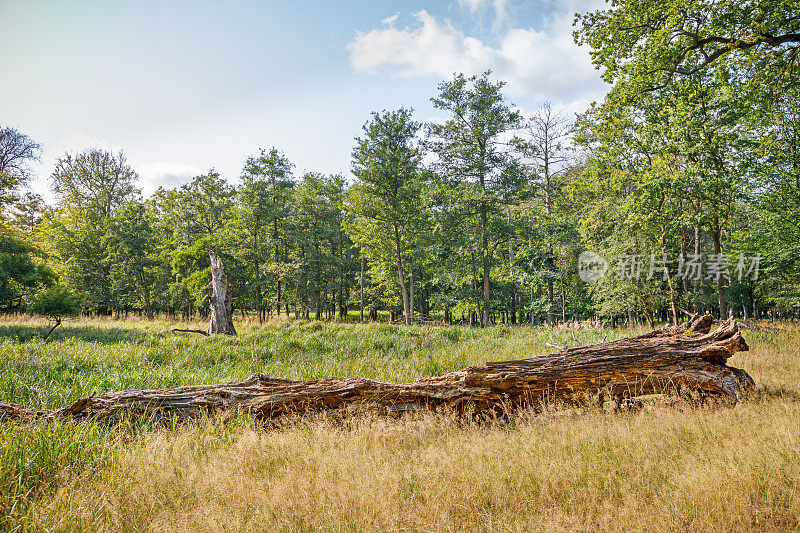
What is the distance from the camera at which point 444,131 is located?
21.2 m

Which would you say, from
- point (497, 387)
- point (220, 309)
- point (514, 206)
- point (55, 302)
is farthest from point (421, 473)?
point (514, 206)

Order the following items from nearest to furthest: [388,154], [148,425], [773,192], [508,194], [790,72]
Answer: [148,425]
[790,72]
[773,192]
[508,194]
[388,154]

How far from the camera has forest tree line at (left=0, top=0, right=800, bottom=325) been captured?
10.0 m

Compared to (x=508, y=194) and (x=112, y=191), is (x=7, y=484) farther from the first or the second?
(x=112, y=191)

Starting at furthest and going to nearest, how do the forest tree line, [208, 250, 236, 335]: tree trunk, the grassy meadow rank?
[208, 250, 236, 335]: tree trunk → the forest tree line → the grassy meadow

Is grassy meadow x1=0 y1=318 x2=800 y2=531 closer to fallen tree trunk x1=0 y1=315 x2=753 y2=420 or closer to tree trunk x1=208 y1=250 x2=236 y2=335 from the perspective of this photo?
fallen tree trunk x1=0 y1=315 x2=753 y2=420

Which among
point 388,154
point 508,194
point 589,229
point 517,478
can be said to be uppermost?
point 388,154

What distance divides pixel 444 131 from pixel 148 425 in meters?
20.9

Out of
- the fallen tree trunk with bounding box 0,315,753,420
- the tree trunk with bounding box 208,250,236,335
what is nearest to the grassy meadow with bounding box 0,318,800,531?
the fallen tree trunk with bounding box 0,315,753,420

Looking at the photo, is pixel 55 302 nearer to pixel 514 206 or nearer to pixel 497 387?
pixel 497 387

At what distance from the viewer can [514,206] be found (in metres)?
21.1

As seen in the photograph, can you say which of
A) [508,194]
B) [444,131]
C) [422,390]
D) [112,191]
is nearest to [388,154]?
[444,131]

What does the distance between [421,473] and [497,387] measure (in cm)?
225

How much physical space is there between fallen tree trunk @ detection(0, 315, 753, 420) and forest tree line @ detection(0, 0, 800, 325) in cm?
823
